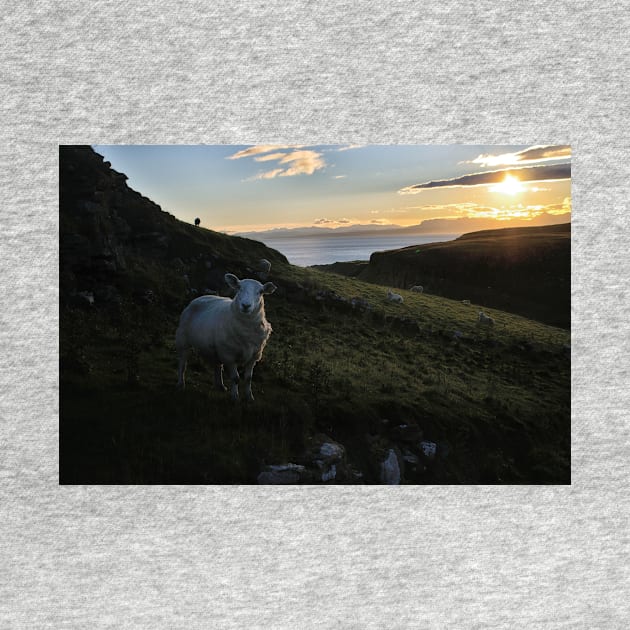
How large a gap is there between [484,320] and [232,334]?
2.80 meters

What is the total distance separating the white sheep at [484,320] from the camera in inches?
212

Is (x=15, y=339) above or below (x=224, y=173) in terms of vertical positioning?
below

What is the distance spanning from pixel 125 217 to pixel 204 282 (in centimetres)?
118

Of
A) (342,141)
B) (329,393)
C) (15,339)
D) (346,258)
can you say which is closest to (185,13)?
(342,141)

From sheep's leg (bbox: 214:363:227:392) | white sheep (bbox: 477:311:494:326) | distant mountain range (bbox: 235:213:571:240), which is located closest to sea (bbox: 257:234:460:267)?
distant mountain range (bbox: 235:213:571:240)

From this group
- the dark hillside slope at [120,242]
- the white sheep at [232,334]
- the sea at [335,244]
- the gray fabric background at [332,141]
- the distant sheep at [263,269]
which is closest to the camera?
the gray fabric background at [332,141]

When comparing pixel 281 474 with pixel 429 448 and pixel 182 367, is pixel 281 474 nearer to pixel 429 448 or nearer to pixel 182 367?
pixel 429 448

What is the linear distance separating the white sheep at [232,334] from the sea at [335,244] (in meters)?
0.61

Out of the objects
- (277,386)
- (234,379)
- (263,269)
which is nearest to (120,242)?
(263,269)

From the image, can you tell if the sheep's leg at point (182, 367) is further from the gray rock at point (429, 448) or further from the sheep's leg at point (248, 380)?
the gray rock at point (429, 448)

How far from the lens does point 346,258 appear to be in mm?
Answer: 4418

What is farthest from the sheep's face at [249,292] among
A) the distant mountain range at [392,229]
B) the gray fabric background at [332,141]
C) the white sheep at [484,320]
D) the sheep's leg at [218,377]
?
the white sheep at [484,320]

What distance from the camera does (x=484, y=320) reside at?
5.39 meters

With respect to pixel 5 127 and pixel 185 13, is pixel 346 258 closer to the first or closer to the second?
pixel 185 13
